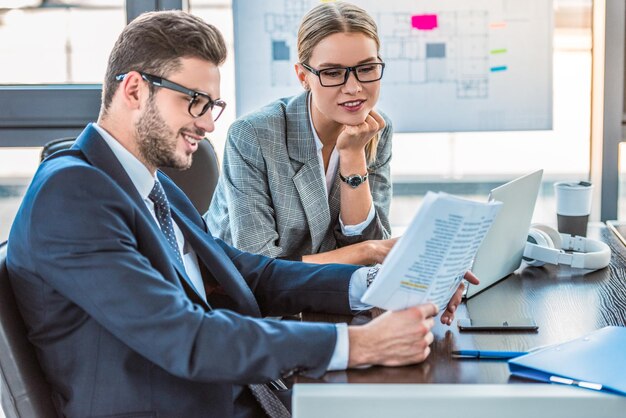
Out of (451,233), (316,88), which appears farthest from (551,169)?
(451,233)

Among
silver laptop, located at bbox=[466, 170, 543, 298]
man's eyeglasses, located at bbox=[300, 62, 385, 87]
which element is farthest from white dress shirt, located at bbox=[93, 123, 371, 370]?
man's eyeglasses, located at bbox=[300, 62, 385, 87]

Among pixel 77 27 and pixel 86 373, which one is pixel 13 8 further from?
pixel 86 373

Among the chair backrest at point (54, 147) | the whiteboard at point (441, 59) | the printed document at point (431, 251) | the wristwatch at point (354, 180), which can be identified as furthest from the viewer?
the whiteboard at point (441, 59)

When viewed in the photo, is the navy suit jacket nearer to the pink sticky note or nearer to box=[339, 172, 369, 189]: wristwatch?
box=[339, 172, 369, 189]: wristwatch

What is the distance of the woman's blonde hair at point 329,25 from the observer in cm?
230

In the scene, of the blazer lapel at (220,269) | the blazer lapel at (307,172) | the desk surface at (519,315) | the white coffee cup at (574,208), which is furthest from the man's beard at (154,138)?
the white coffee cup at (574,208)

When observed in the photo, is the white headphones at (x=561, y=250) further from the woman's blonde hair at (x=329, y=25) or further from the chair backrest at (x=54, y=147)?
the chair backrest at (x=54, y=147)

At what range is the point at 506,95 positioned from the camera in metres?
3.22

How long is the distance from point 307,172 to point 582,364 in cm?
117

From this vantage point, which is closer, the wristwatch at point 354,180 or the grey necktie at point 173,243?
the grey necktie at point 173,243

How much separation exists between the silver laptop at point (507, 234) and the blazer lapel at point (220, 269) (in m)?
0.46

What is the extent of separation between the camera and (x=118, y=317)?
135 cm

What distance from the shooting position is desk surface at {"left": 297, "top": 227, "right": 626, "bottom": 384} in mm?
1349

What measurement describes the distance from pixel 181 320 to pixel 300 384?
0.70 ft
